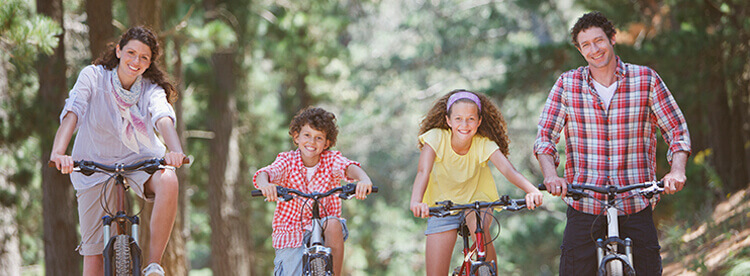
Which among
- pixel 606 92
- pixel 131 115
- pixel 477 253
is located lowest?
pixel 477 253

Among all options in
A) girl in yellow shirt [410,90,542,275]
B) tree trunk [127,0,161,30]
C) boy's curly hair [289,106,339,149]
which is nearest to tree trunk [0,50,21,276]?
tree trunk [127,0,161,30]

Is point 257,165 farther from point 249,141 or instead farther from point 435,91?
point 435,91

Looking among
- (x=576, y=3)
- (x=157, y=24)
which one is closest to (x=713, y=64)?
(x=576, y=3)

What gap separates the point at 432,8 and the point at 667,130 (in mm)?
21787

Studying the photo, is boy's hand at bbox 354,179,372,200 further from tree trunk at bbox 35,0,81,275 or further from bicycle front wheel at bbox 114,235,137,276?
tree trunk at bbox 35,0,81,275

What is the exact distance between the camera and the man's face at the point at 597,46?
194 inches

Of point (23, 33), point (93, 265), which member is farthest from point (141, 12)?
point (93, 265)

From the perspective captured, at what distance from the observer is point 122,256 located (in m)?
4.91

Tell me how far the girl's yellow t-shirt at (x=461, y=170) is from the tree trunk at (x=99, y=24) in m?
5.60

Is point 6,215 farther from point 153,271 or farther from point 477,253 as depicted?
point 477,253

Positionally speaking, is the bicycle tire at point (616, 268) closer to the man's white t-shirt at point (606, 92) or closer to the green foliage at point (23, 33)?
the man's white t-shirt at point (606, 92)

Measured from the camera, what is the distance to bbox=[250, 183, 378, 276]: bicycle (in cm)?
484

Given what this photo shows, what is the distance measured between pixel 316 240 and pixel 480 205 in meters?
1.05

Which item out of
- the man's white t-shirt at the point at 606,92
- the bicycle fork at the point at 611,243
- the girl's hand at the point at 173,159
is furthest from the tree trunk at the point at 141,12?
the bicycle fork at the point at 611,243
